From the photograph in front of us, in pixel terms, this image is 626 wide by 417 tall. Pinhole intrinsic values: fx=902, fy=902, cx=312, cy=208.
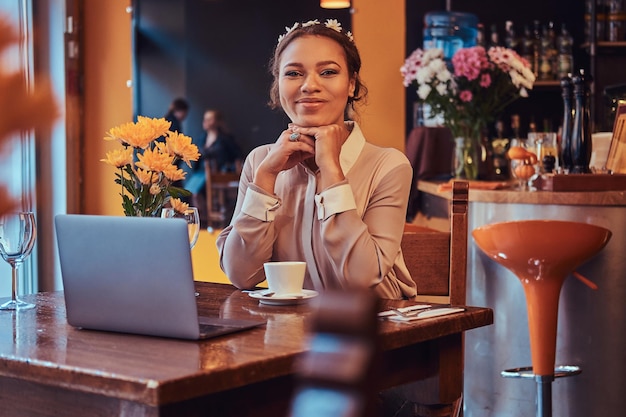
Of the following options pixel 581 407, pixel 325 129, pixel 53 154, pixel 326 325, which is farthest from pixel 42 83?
pixel 53 154

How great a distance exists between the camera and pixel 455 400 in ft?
4.99

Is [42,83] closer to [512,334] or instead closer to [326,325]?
[326,325]

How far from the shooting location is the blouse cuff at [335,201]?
6.20ft

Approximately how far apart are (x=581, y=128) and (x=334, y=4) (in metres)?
2.64

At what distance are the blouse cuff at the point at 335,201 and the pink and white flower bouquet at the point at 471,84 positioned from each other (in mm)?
2378

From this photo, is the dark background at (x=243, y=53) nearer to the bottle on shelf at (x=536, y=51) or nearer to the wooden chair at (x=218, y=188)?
the bottle on shelf at (x=536, y=51)

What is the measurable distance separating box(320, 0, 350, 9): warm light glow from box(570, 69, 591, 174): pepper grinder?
2.35 meters

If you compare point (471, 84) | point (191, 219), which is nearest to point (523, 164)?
point (471, 84)

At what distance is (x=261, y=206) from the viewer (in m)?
1.96

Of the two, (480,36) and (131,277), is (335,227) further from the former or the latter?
(480,36)

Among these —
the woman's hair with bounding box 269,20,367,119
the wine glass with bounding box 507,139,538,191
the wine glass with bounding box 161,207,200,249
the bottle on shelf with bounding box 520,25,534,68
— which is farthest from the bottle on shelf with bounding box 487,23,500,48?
the wine glass with bounding box 161,207,200,249

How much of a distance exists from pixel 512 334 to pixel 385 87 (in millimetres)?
2405

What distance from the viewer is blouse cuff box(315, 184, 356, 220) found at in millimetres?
1891

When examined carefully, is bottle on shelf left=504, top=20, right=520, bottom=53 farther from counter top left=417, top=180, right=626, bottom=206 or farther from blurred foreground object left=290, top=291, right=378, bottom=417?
blurred foreground object left=290, top=291, right=378, bottom=417
